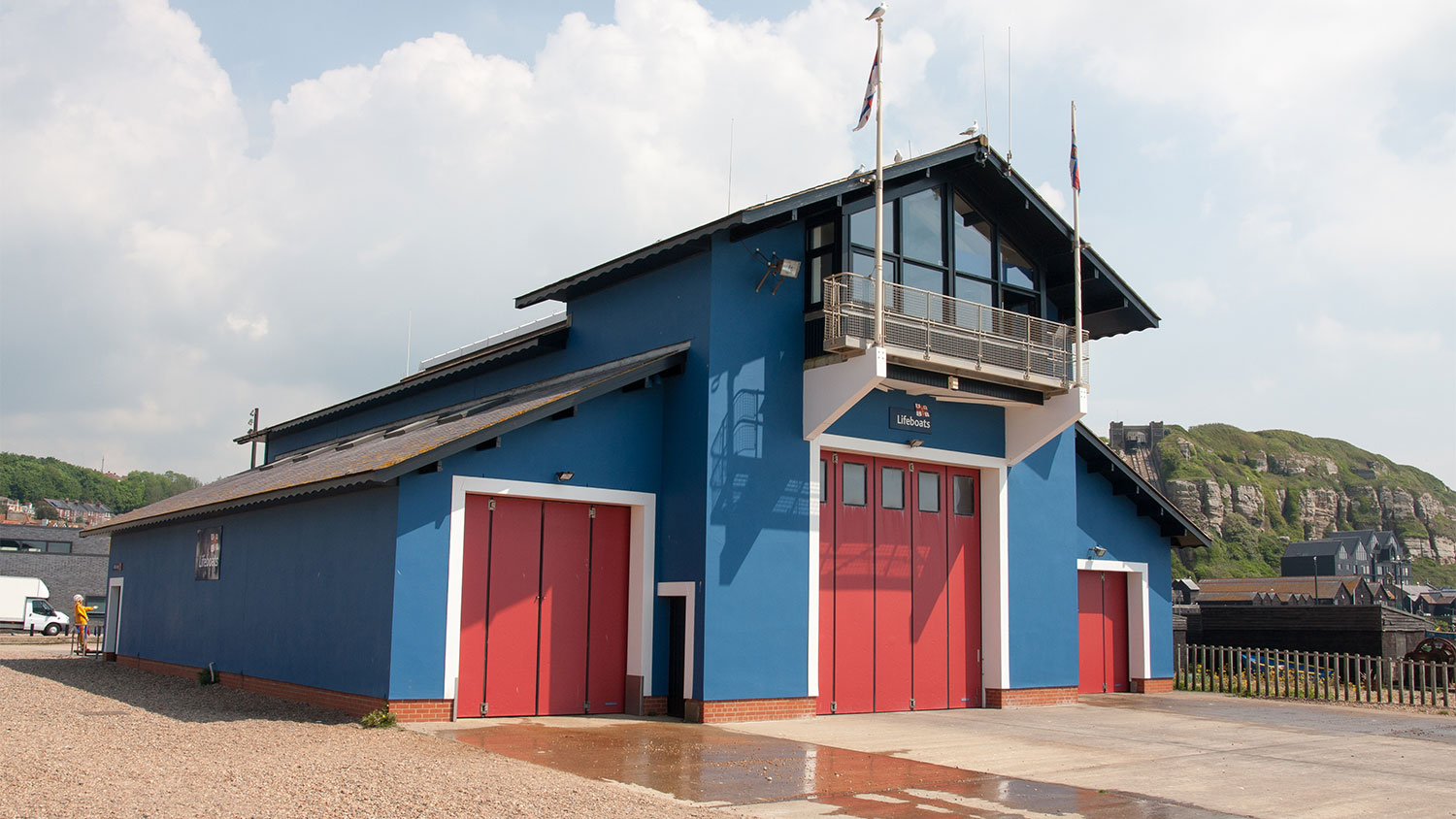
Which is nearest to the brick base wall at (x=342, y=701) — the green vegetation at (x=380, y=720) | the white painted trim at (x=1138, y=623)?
the green vegetation at (x=380, y=720)

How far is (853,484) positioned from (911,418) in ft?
4.78

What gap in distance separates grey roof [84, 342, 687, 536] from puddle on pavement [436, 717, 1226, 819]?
329 centimetres

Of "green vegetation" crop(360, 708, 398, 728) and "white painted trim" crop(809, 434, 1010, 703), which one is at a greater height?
"white painted trim" crop(809, 434, 1010, 703)

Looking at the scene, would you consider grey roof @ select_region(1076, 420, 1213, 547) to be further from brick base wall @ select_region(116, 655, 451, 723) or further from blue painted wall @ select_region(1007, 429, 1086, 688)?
brick base wall @ select_region(116, 655, 451, 723)

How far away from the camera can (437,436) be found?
15.2m

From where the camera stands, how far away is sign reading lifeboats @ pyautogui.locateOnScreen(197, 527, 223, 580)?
64.3 ft

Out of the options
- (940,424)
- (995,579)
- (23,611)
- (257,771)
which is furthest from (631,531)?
(23,611)

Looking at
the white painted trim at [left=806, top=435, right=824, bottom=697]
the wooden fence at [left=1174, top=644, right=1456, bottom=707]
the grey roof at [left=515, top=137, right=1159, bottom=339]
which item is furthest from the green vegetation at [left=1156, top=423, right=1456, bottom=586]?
the white painted trim at [left=806, top=435, right=824, bottom=697]

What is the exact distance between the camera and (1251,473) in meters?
164

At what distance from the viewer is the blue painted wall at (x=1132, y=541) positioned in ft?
73.6

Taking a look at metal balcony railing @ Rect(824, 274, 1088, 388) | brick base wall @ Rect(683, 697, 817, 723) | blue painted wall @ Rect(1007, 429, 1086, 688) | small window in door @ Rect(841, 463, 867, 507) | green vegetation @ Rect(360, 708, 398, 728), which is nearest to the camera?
green vegetation @ Rect(360, 708, 398, 728)

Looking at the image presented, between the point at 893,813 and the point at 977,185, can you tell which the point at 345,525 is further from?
the point at 977,185

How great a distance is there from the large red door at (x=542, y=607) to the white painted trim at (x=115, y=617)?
14.1m

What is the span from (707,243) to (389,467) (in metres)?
5.42
